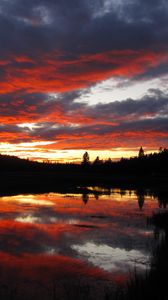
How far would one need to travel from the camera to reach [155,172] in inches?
6191

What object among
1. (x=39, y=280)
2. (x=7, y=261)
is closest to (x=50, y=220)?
(x=7, y=261)

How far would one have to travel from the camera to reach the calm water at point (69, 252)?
14609 mm

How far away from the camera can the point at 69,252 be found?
2000 centimetres

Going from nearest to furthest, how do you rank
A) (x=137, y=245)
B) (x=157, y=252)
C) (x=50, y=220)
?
1. (x=157, y=252)
2. (x=137, y=245)
3. (x=50, y=220)

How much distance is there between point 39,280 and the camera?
50.5 feet

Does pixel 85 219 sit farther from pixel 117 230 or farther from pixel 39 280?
pixel 39 280

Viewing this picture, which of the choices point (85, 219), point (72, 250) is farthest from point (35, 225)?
point (72, 250)

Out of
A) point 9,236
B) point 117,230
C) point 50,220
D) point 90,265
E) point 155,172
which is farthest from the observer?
point 155,172

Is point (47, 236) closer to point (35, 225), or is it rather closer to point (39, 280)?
point (35, 225)

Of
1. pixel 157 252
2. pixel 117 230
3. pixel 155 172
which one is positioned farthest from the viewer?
pixel 155 172

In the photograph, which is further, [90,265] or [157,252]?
[157,252]

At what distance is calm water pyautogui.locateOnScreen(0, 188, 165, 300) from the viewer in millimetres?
14609

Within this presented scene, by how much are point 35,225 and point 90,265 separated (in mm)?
10913

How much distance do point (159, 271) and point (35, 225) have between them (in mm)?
14804
